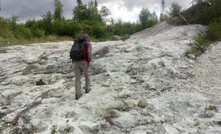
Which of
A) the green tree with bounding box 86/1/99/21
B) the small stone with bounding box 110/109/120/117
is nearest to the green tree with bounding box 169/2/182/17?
the small stone with bounding box 110/109/120/117

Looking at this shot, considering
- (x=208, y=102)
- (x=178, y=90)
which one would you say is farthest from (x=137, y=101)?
(x=208, y=102)

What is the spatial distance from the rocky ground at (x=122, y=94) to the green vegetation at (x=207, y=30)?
352 millimetres

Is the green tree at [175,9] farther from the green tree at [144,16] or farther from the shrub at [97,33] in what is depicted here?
the green tree at [144,16]

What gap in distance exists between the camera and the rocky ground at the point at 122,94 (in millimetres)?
2777

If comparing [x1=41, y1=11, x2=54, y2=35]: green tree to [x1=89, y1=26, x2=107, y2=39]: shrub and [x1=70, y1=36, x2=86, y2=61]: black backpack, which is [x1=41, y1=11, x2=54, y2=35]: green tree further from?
[x1=70, y1=36, x2=86, y2=61]: black backpack

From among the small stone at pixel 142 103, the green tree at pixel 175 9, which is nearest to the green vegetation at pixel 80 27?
the green tree at pixel 175 9

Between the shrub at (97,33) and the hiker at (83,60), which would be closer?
the hiker at (83,60)

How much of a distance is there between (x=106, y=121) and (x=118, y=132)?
0.39 m

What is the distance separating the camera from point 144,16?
84.5 ft

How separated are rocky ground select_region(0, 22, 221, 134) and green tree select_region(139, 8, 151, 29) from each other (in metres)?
20.6

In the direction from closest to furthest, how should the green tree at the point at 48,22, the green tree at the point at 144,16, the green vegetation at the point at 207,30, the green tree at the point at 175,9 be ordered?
the green vegetation at the point at 207,30
the green tree at the point at 175,9
the green tree at the point at 48,22
the green tree at the point at 144,16

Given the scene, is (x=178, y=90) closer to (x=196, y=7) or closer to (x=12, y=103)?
(x=12, y=103)

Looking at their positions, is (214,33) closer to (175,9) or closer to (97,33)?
(175,9)

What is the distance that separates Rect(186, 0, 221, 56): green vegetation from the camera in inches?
234
